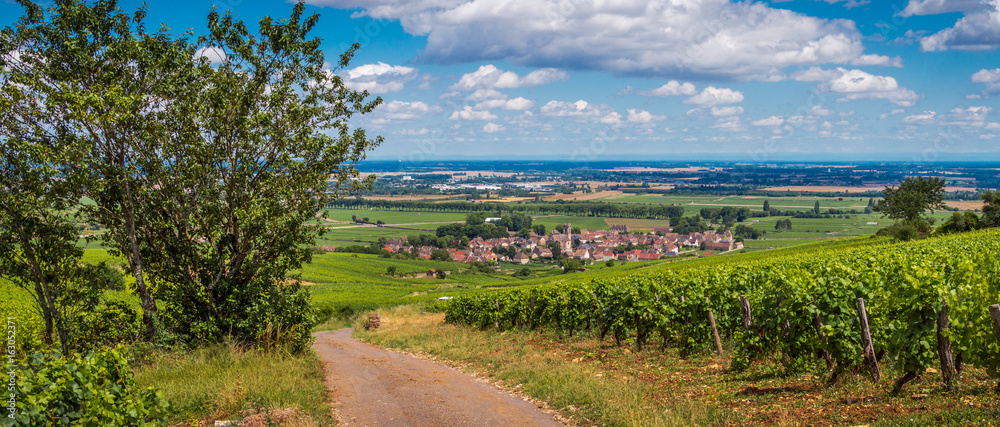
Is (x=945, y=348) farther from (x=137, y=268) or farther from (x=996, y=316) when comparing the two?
(x=137, y=268)

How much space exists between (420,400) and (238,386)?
9.51ft

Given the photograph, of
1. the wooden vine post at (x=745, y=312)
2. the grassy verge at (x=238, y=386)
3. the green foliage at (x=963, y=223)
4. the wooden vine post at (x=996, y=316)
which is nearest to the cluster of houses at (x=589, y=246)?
the green foliage at (x=963, y=223)

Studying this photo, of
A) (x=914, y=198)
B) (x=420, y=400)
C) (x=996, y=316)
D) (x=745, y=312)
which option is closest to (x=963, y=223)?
(x=914, y=198)

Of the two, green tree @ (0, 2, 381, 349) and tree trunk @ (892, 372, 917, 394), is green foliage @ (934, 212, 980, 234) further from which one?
green tree @ (0, 2, 381, 349)

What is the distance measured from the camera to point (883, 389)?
8.02 metres

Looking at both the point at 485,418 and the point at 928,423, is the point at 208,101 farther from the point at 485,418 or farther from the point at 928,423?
the point at 928,423

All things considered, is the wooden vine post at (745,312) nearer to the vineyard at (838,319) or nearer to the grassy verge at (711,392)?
the vineyard at (838,319)

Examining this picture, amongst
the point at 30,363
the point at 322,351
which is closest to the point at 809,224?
the point at 322,351

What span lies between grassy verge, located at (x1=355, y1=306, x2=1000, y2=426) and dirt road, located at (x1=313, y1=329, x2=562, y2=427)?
0.68 metres

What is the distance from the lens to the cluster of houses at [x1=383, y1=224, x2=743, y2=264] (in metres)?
123

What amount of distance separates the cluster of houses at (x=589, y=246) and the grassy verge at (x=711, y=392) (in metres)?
103

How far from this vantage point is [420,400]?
32.6 ft

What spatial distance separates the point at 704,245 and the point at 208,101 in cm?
13208

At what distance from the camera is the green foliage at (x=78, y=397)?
5.31m
